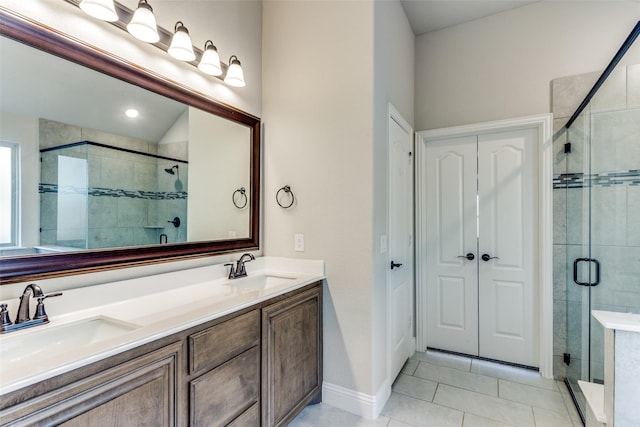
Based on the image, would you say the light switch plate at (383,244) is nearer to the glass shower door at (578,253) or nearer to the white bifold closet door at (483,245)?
the white bifold closet door at (483,245)

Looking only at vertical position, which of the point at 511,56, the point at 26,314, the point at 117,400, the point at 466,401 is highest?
the point at 511,56

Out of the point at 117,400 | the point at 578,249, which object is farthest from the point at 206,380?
the point at 578,249

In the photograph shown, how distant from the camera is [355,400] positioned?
2.08m

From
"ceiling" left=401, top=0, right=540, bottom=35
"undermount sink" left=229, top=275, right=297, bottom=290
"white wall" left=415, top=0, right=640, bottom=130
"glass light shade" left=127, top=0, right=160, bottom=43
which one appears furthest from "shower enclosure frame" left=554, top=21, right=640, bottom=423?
"glass light shade" left=127, top=0, right=160, bottom=43

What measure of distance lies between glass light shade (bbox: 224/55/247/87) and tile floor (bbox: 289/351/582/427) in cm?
225

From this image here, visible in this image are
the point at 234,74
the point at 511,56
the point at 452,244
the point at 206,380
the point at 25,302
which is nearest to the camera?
the point at 25,302

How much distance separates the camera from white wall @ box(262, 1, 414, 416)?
205 cm

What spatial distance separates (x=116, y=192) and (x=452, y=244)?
275 centimetres

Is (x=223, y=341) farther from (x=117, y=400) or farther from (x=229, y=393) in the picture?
(x=117, y=400)

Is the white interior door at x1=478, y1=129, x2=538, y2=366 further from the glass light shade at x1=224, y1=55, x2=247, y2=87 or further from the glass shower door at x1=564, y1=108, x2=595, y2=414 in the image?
the glass light shade at x1=224, y1=55, x2=247, y2=87

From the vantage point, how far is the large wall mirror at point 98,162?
47.6 inches

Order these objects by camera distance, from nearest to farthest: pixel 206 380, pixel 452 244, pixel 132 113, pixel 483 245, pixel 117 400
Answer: pixel 117 400
pixel 206 380
pixel 132 113
pixel 483 245
pixel 452 244

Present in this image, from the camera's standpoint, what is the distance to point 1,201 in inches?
46.2

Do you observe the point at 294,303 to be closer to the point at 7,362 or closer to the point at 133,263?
the point at 133,263
